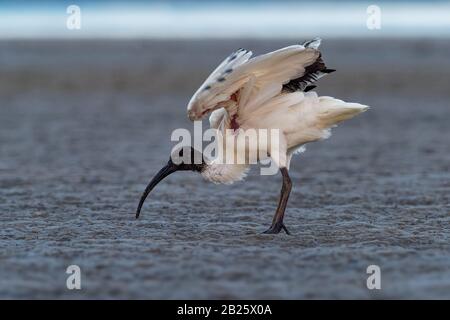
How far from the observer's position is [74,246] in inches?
360

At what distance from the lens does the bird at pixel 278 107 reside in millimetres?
9406

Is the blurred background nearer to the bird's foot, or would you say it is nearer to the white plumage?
the bird's foot

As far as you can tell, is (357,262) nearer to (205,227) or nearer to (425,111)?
(205,227)

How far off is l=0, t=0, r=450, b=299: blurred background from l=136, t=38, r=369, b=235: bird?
2.04 ft

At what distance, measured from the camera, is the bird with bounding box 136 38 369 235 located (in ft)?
30.9

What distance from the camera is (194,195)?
12281 mm

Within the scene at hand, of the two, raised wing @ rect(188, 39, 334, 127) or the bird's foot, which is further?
the bird's foot

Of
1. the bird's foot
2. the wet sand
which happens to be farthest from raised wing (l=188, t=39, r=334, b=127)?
the wet sand

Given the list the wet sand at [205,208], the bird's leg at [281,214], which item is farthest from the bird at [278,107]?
the wet sand at [205,208]

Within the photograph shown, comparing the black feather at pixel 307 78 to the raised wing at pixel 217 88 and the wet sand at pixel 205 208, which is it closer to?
the raised wing at pixel 217 88

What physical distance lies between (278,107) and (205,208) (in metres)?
1.99

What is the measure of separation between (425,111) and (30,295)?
14.4m

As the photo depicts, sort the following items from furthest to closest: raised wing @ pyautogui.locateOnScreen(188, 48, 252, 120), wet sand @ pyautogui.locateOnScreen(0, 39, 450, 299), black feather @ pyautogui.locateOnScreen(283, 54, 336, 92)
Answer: black feather @ pyautogui.locateOnScreen(283, 54, 336, 92)
raised wing @ pyautogui.locateOnScreen(188, 48, 252, 120)
wet sand @ pyautogui.locateOnScreen(0, 39, 450, 299)
